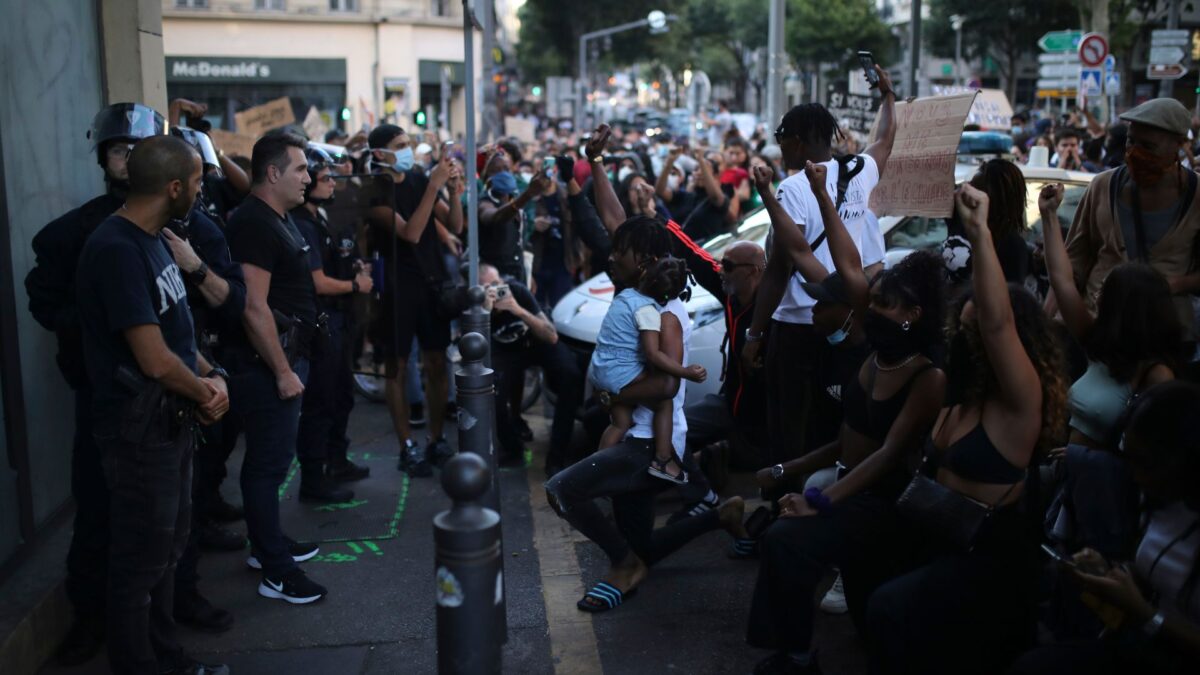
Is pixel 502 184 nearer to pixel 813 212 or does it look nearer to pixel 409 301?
pixel 409 301

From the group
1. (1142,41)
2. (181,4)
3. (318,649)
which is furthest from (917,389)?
(1142,41)

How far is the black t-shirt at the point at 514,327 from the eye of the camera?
7.16m

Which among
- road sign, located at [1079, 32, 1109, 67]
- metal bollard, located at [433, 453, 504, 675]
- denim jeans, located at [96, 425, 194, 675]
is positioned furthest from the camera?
road sign, located at [1079, 32, 1109, 67]

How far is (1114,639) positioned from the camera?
3107 millimetres

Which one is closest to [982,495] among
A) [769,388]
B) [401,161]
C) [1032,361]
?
[1032,361]

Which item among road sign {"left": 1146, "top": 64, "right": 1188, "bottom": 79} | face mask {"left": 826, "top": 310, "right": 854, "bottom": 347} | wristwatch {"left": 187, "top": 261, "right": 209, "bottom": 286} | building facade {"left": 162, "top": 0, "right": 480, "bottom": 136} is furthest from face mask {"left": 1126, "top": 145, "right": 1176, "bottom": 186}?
building facade {"left": 162, "top": 0, "right": 480, "bottom": 136}

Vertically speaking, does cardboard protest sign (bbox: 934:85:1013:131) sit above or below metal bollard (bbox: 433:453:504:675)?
above

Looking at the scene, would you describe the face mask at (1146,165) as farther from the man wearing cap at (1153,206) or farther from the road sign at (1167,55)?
the road sign at (1167,55)

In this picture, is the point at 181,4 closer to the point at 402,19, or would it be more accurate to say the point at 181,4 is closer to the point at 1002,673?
the point at 402,19

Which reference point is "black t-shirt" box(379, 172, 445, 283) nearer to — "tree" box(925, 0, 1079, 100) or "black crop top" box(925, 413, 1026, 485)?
"black crop top" box(925, 413, 1026, 485)

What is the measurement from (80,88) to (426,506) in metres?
2.90

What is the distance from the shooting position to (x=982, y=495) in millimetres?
3566

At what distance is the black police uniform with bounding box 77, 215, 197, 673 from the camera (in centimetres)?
368

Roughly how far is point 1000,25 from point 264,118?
129 feet
